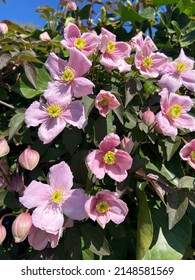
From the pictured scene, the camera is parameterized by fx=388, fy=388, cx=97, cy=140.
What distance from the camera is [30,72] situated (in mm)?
744

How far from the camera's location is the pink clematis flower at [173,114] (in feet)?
2.26

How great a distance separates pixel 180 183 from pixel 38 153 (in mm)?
257

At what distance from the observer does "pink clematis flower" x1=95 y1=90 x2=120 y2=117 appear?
0.67 metres

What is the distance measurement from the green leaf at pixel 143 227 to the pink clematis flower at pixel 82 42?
28 centimetres

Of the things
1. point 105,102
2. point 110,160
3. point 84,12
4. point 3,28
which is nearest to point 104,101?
point 105,102

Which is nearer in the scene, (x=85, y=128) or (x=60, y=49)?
(x=85, y=128)

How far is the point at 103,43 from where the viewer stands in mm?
719

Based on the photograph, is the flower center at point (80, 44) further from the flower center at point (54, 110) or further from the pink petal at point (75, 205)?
the pink petal at point (75, 205)

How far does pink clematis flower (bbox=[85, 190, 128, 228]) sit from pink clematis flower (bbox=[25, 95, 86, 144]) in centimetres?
13

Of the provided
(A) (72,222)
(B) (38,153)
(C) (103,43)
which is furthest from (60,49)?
(A) (72,222)

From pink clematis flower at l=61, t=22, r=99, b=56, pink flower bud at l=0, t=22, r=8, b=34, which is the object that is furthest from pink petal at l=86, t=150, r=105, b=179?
pink flower bud at l=0, t=22, r=8, b=34

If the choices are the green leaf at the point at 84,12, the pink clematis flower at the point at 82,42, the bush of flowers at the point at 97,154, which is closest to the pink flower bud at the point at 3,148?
the bush of flowers at the point at 97,154

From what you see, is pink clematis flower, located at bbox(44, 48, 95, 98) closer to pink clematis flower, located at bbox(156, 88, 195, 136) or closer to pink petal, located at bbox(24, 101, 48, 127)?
pink petal, located at bbox(24, 101, 48, 127)
